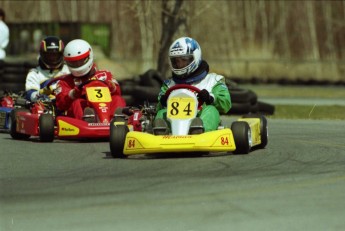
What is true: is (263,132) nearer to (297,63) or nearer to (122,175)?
(122,175)

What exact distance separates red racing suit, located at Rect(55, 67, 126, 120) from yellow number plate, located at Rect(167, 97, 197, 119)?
2216 millimetres

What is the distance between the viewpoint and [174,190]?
7918mm

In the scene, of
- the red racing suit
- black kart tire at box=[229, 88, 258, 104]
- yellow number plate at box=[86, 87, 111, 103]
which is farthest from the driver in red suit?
black kart tire at box=[229, 88, 258, 104]

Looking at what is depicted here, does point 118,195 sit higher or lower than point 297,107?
higher

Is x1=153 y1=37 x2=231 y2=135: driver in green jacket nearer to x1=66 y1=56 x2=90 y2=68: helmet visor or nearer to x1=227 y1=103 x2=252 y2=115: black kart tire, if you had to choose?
x1=66 y1=56 x2=90 y2=68: helmet visor

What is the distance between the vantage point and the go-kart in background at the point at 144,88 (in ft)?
54.6

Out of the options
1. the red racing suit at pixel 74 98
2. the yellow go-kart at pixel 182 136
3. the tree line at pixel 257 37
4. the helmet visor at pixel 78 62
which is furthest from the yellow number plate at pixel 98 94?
the tree line at pixel 257 37

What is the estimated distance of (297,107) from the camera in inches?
793

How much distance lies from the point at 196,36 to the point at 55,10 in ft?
20.5

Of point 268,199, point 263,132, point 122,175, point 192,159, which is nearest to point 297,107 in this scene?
point 263,132

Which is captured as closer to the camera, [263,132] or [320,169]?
[320,169]

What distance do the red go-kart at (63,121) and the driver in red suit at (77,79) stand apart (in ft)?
0.40

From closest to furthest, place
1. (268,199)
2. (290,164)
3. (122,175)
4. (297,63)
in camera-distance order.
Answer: (268,199) → (122,175) → (290,164) → (297,63)

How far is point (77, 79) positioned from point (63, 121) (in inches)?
40.2
